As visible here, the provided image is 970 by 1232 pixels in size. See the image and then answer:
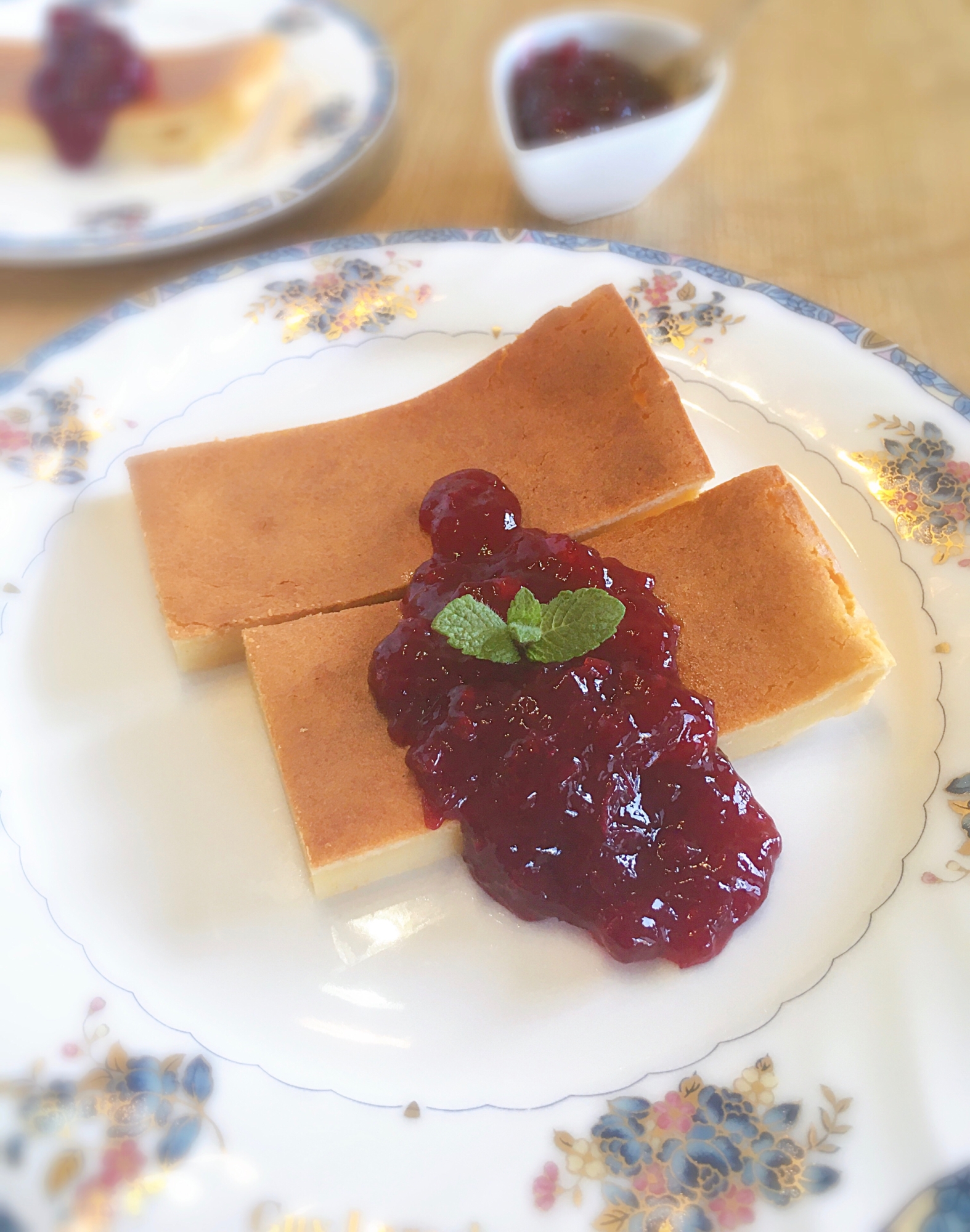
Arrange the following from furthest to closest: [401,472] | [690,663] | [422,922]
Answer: [401,472]
[690,663]
[422,922]

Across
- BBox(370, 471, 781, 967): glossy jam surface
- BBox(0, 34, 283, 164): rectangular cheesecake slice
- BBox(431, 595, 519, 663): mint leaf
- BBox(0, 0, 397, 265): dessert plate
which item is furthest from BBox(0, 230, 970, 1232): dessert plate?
BBox(0, 34, 283, 164): rectangular cheesecake slice

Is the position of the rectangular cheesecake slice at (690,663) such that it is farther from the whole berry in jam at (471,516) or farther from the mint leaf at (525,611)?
the mint leaf at (525,611)

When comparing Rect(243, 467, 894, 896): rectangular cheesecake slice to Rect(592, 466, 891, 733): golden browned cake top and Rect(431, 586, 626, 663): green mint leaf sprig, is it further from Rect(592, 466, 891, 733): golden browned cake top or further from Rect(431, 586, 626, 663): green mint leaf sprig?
Rect(431, 586, 626, 663): green mint leaf sprig

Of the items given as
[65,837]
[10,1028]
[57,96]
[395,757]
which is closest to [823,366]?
[395,757]

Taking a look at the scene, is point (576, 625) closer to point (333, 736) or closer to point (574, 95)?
point (333, 736)

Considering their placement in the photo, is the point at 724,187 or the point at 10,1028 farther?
the point at 724,187

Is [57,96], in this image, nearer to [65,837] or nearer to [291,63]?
[291,63]

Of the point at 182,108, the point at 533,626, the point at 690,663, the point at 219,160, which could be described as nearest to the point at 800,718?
the point at 690,663
